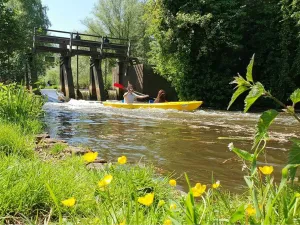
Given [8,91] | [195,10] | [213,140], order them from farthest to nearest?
[195,10] → [213,140] → [8,91]

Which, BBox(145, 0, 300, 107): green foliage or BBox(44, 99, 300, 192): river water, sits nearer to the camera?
BBox(44, 99, 300, 192): river water

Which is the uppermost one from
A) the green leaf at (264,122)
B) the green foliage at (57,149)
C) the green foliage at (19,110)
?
the green leaf at (264,122)

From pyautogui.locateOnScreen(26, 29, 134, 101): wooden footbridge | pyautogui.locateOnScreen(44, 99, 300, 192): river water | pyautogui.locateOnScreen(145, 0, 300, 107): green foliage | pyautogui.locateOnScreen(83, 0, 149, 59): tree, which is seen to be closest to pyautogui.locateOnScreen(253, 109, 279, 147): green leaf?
pyautogui.locateOnScreen(44, 99, 300, 192): river water

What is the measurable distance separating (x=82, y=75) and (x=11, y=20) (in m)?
15.5

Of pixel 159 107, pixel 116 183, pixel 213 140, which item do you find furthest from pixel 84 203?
pixel 159 107

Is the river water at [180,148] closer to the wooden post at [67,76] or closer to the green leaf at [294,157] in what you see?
the green leaf at [294,157]

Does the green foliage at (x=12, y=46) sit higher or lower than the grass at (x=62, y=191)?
higher

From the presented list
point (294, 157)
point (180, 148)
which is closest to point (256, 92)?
point (294, 157)

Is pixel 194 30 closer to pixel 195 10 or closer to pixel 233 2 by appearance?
pixel 195 10

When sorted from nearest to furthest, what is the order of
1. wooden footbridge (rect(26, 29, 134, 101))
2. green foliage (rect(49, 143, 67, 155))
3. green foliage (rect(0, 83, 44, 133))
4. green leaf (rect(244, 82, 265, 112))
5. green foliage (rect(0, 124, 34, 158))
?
green leaf (rect(244, 82, 265, 112))
green foliage (rect(0, 124, 34, 158))
green foliage (rect(49, 143, 67, 155))
green foliage (rect(0, 83, 44, 133))
wooden footbridge (rect(26, 29, 134, 101))

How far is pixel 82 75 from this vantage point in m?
34.2

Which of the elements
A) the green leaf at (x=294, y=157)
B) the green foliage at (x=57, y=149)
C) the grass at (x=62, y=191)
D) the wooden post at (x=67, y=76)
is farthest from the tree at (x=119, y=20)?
the green leaf at (x=294, y=157)

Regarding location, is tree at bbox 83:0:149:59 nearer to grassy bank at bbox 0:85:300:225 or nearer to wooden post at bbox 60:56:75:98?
Result: wooden post at bbox 60:56:75:98

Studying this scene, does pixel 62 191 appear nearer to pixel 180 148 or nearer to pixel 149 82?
pixel 180 148
